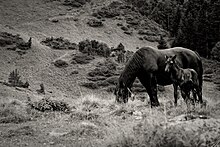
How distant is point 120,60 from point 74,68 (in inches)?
318

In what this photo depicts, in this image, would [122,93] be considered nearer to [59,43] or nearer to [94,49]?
[94,49]

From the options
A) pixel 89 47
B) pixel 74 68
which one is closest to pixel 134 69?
pixel 74 68

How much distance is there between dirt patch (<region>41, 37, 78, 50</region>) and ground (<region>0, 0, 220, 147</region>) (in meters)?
1.49

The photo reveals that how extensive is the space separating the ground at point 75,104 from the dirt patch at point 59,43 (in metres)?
1.49

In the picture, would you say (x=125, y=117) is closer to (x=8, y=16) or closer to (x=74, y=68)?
(x=74, y=68)

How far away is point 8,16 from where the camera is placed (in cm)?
5931

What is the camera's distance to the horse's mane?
9926mm

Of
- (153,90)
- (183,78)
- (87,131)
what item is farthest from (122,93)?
(87,131)

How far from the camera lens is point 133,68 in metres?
10.0

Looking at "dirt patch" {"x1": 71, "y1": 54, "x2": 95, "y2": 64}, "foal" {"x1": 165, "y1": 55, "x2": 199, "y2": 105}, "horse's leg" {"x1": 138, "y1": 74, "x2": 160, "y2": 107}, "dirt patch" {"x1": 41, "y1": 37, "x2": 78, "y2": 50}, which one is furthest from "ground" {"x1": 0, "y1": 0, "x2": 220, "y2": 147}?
"dirt patch" {"x1": 41, "y1": 37, "x2": 78, "y2": 50}

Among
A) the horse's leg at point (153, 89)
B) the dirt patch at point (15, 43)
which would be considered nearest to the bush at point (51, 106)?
the horse's leg at point (153, 89)

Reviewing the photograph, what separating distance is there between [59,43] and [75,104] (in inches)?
1435

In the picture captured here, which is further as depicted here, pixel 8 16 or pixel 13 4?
pixel 13 4

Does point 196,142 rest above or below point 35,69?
above
